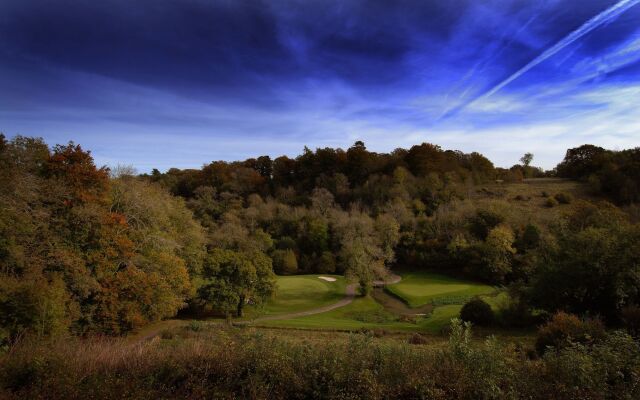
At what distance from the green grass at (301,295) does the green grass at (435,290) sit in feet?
21.3

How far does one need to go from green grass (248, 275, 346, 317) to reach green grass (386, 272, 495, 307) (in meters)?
6.50

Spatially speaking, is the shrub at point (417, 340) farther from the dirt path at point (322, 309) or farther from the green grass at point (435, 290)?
the green grass at point (435, 290)

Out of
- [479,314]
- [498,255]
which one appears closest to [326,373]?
[479,314]

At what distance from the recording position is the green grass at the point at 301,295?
108 ft

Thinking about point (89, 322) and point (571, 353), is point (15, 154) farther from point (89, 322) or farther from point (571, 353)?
point (571, 353)

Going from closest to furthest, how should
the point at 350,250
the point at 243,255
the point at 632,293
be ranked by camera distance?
the point at 632,293 < the point at 243,255 < the point at 350,250

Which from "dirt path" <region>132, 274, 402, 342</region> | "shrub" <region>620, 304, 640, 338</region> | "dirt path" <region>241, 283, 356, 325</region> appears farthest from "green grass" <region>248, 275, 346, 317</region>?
"shrub" <region>620, 304, 640, 338</region>

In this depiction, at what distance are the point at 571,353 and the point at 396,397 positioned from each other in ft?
12.2

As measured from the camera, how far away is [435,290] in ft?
122

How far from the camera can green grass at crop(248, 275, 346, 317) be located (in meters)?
32.9

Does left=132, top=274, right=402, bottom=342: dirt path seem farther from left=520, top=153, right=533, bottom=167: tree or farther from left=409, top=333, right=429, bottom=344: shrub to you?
left=520, top=153, right=533, bottom=167: tree

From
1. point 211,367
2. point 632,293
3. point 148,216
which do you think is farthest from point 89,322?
point 632,293

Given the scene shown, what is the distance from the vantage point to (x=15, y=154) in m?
20.4

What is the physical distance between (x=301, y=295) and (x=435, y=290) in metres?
14.2
